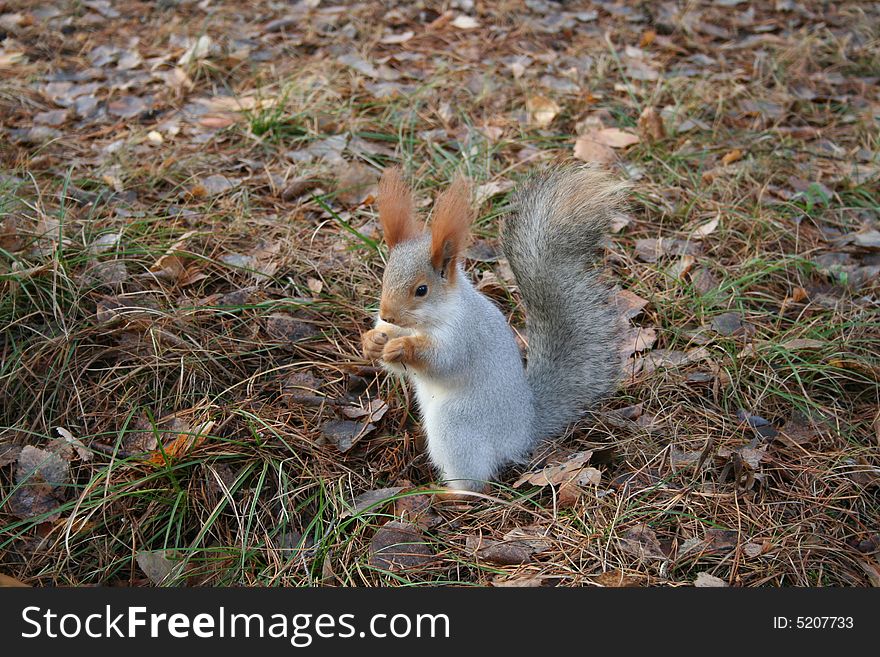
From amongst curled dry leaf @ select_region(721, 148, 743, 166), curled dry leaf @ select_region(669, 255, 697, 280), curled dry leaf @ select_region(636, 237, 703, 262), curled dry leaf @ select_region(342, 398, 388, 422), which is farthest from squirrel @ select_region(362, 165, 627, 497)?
curled dry leaf @ select_region(721, 148, 743, 166)

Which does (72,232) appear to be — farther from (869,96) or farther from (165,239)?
(869,96)

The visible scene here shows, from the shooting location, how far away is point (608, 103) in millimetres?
3799

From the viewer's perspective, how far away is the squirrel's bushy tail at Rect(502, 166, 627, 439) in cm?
221

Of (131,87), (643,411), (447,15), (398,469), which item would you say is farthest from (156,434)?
(447,15)

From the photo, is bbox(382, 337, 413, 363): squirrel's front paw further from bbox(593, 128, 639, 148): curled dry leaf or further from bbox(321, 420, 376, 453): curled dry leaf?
bbox(593, 128, 639, 148): curled dry leaf

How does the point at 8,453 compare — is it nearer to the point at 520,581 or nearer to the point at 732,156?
the point at 520,581

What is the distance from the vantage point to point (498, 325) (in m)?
2.25

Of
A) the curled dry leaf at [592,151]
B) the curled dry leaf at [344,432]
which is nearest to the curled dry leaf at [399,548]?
the curled dry leaf at [344,432]

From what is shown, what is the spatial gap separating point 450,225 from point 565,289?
496 mm

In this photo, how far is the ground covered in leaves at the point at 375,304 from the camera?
6.49ft

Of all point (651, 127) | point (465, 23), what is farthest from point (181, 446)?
point (465, 23)

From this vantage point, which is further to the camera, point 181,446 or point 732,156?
point 732,156

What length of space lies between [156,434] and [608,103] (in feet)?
9.08

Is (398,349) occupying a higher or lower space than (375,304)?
higher
